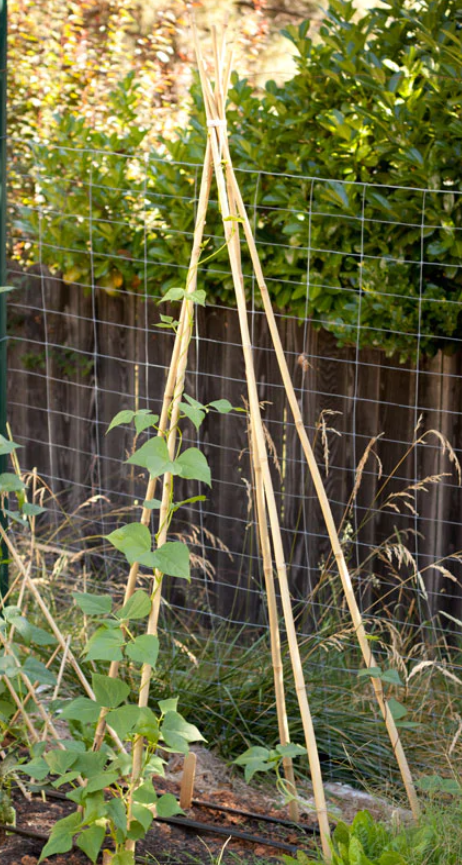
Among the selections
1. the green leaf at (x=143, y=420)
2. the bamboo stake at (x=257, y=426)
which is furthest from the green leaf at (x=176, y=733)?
the green leaf at (x=143, y=420)

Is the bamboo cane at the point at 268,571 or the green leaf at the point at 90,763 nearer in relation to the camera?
the green leaf at the point at 90,763

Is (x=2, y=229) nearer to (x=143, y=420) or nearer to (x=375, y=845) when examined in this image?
(x=143, y=420)

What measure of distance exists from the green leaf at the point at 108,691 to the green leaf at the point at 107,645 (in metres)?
0.08

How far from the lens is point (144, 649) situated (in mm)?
2080

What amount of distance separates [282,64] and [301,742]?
7.20 meters

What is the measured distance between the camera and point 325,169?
12.0 ft

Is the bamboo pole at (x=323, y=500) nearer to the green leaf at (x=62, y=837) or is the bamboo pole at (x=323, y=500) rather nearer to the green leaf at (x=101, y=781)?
the green leaf at (x=101, y=781)

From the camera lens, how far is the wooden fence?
147 inches

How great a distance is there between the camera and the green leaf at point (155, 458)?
2.10 m

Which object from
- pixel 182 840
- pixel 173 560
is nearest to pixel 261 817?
pixel 182 840

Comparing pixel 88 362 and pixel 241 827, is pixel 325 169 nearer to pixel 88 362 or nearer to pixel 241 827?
pixel 88 362

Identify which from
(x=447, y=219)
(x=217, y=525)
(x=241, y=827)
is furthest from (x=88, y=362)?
(x=241, y=827)

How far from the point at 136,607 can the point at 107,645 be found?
115 mm

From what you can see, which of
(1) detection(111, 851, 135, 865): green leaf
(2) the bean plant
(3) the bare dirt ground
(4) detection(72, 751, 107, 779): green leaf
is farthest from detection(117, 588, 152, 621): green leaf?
(3) the bare dirt ground
